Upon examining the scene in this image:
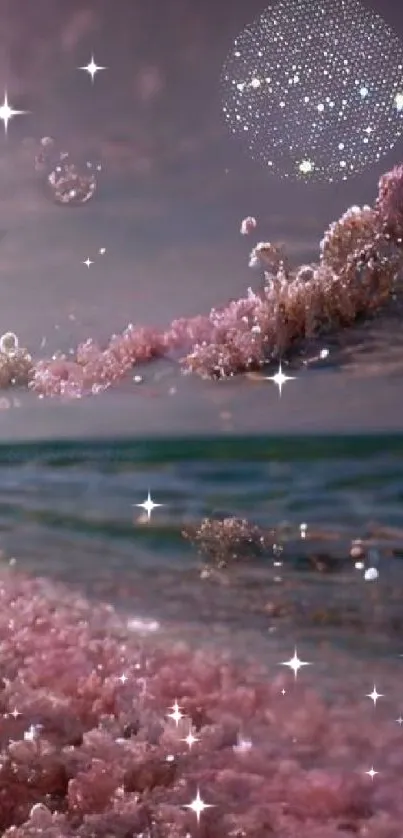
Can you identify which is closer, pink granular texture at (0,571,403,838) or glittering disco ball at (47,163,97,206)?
pink granular texture at (0,571,403,838)

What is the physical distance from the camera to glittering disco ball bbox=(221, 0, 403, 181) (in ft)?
3.87

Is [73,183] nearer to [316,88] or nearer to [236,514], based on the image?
[316,88]

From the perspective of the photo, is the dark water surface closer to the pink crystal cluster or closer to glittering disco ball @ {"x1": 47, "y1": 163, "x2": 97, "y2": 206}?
the pink crystal cluster

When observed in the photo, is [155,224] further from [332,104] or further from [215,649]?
[215,649]

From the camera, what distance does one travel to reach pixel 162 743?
114 cm

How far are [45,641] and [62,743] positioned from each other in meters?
0.13

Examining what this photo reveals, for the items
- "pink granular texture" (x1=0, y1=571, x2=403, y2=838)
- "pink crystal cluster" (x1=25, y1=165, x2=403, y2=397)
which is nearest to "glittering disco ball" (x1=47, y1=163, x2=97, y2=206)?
"pink crystal cluster" (x1=25, y1=165, x2=403, y2=397)

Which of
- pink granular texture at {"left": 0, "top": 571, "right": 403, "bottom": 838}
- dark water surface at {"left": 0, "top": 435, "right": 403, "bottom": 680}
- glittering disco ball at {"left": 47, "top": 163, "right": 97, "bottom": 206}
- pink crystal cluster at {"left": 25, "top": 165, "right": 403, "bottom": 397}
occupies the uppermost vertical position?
glittering disco ball at {"left": 47, "top": 163, "right": 97, "bottom": 206}

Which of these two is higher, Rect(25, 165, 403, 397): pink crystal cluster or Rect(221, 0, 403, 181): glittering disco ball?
Rect(221, 0, 403, 181): glittering disco ball

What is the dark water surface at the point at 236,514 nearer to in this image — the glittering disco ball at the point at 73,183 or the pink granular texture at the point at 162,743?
the pink granular texture at the point at 162,743

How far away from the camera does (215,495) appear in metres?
1.17

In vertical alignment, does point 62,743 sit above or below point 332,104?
below

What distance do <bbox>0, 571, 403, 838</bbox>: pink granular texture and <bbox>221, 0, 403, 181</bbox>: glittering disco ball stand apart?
25.5 inches

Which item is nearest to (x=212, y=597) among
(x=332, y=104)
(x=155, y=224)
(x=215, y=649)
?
(x=215, y=649)
